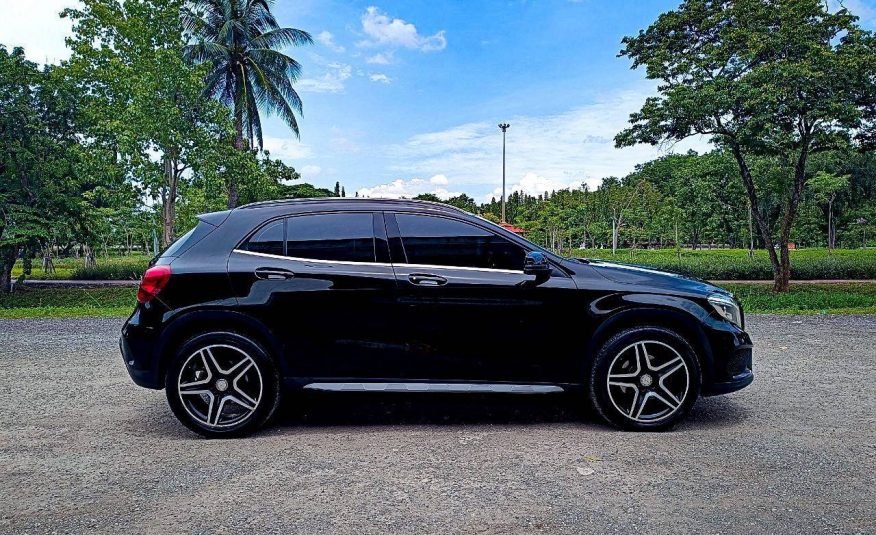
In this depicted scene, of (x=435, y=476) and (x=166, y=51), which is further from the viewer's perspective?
(x=166, y=51)

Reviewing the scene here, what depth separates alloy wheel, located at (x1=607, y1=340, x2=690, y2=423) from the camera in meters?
4.19

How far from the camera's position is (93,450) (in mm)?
3936

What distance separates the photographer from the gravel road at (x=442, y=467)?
2881mm

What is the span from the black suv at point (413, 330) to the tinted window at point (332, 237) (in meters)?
0.02

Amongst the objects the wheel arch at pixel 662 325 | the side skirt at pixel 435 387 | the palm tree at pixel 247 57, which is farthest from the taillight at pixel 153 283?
the palm tree at pixel 247 57

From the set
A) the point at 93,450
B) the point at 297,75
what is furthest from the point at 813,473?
the point at 297,75

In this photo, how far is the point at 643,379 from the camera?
4207 mm

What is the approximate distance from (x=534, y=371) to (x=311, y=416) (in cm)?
178

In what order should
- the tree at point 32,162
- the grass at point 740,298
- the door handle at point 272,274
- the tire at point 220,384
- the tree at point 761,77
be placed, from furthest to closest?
the tree at point 32,162
the tree at point 761,77
the grass at point 740,298
the door handle at point 272,274
the tire at point 220,384

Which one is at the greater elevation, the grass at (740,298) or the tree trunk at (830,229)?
the tree trunk at (830,229)

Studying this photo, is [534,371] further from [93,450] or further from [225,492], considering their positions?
[93,450]

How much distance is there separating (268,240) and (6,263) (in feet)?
73.7

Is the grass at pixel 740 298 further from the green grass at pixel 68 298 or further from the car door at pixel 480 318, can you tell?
the car door at pixel 480 318

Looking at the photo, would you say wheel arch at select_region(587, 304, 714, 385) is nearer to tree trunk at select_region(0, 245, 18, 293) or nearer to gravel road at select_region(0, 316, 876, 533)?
gravel road at select_region(0, 316, 876, 533)
